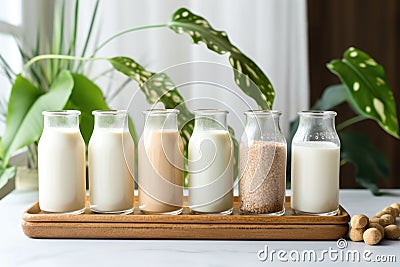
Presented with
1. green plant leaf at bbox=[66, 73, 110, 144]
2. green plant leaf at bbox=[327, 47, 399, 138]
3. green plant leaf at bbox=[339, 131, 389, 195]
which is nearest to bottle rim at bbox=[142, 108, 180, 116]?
green plant leaf at bbox=[66, 73, 110, 144]

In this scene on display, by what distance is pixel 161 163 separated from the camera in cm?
106

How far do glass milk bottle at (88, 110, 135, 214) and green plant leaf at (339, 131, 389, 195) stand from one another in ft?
2.95

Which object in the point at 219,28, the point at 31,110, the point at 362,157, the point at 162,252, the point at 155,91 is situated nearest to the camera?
the point at 162,252

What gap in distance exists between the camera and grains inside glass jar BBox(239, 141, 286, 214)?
105cm

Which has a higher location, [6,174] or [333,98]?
[333,98]

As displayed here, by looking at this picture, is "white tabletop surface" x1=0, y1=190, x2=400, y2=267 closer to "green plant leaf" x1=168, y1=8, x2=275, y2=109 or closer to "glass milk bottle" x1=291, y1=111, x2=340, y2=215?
"glass milk bottle" x1=291, y1=111, x2=340, y2=215

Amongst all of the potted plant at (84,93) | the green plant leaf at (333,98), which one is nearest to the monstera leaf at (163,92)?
the potted plant at (84,93)

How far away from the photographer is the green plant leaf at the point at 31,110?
4.36ft

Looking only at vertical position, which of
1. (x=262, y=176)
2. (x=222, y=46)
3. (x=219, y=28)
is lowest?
(x=262, y=176)

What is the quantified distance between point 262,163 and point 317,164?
92mm

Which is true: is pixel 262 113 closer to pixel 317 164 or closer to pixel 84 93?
pixel 317 164

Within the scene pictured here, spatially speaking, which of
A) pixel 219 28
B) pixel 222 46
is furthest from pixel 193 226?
pixel 219 28

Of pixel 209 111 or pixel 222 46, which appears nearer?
pixel 209 111

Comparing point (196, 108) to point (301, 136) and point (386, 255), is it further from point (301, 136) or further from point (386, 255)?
point (386, 255)
